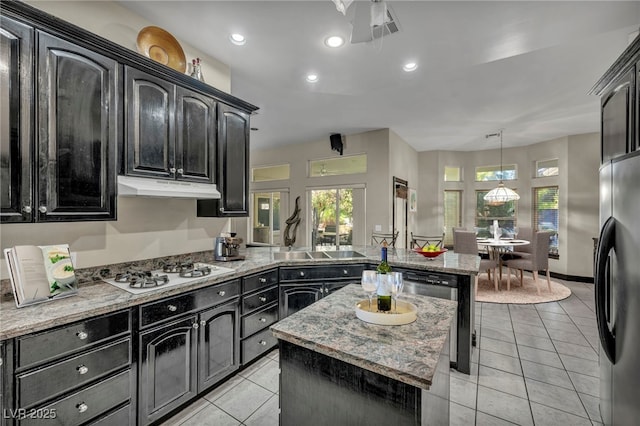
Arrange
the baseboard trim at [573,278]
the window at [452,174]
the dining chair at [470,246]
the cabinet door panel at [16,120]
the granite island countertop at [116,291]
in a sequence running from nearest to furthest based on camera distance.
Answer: the granite island countertop at [116,291] → the cabinet door panel at [16,120] → the dining chair at [470,246] → the baseboard trim at [573,278] → the window at [452,174]

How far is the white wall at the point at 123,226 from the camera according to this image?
1.79 meters

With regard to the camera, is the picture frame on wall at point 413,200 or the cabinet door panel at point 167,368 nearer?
the cabinet door panel at point 167,368

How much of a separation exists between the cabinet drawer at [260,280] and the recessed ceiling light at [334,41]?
2202mm

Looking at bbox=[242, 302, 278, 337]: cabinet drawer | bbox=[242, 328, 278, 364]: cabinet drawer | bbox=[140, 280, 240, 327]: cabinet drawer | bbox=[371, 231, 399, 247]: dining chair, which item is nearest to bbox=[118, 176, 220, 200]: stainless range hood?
bbox=[140, 280, 240, 327]: cabinet drawer

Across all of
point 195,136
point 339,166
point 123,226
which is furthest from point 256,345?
point 339,166

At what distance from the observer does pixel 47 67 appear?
156 centimetres

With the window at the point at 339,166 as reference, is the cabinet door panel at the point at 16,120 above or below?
below

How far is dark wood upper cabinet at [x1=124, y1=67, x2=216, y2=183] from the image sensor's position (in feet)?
6.47

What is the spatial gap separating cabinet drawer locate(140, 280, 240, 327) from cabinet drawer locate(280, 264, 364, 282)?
61cm

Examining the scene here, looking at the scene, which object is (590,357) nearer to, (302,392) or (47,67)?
(302,392)

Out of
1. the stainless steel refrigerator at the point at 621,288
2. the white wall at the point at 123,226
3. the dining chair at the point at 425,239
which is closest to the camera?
the stainless steel refrigerator at the point at 621,288

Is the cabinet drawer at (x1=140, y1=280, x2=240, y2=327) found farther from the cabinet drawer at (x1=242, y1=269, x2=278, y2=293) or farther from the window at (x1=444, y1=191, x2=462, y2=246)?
the window at (x1=444, y1=191, x2=462, y2=246)

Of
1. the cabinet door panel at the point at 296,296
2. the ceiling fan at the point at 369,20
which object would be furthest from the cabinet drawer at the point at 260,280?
the ceiling fan at the point at 369,20

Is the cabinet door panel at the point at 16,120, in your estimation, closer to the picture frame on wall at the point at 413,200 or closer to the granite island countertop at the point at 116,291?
the granite island countertop at the point at 116,291
